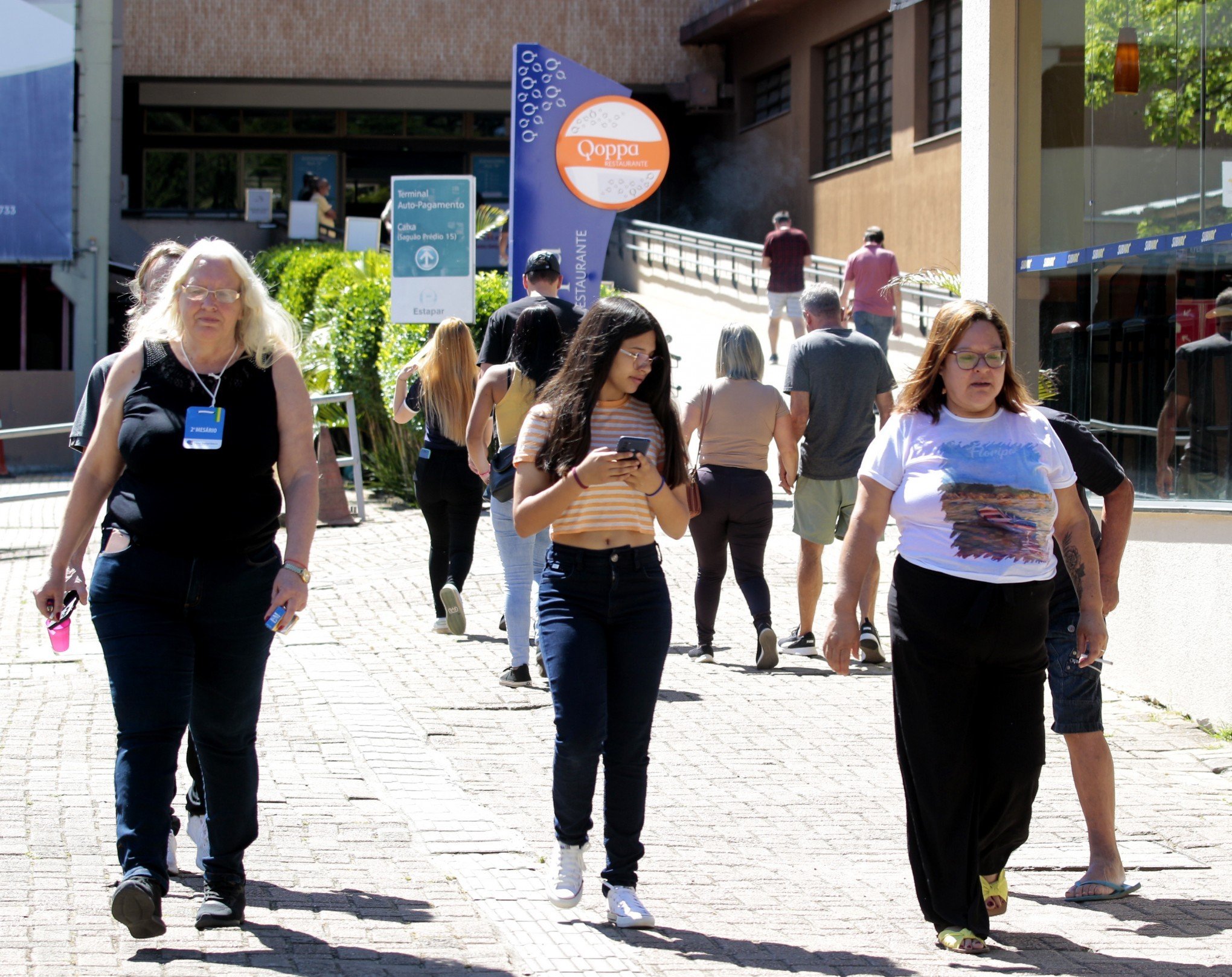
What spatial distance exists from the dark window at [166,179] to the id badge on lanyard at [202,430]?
32.0m

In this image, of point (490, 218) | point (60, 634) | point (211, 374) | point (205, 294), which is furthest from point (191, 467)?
point (490, 218)

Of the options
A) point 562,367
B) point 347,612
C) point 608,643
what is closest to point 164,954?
point 608,643

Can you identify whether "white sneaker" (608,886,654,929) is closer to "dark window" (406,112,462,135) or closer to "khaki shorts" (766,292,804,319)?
"khaki shorts" (766,292,804,319)

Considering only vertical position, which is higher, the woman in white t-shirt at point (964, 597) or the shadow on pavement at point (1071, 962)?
the woman in white t-shirt at point (964, 597)

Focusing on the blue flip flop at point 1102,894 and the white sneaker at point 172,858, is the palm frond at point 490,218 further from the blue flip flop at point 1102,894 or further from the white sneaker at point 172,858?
the blue flip flop at point 1102,894

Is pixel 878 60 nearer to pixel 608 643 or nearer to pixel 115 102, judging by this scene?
pixel 115 102

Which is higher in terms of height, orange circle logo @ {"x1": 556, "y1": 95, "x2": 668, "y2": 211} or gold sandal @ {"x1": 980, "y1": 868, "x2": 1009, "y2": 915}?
orange circle logo @ {"x1": 556, "y1": 95, "x2": 668, "y2": 211}

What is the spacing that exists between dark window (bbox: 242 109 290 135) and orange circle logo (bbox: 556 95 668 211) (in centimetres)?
2490

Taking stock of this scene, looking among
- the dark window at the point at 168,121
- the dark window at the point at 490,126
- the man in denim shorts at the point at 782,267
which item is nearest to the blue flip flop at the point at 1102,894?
the man in denim shorts at the point at 782,267

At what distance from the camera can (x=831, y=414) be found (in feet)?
27.5

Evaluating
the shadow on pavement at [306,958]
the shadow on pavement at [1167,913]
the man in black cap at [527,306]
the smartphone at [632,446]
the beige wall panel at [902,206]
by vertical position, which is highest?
the beige wall panel at [902,206]

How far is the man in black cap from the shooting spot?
7.52 metres

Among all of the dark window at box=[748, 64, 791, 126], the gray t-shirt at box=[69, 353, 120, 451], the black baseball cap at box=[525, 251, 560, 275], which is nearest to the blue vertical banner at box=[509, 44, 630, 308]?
the black baseball cap at box=[525, 251, 560, 275]

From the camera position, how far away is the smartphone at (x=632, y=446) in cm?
431
